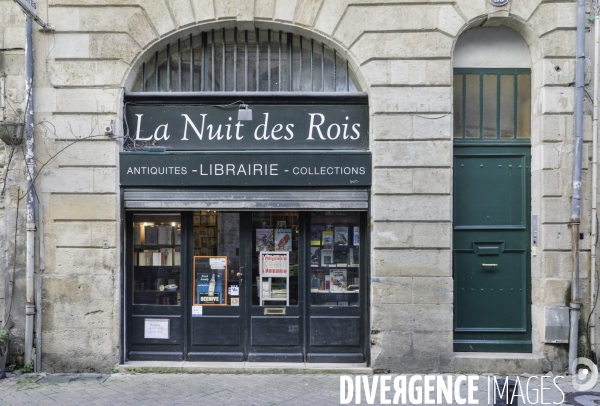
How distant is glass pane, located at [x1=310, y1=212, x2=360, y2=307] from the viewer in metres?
7.56

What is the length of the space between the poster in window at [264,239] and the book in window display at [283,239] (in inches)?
3.8

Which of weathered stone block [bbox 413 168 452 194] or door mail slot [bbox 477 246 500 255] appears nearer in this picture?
Answer: weathered stone block [bbox 413 168 452 194]

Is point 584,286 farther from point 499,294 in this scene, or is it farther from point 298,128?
point 298,128

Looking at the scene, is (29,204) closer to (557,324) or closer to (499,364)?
(499,364)

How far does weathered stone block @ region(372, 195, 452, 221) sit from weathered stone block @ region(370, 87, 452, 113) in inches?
52.4

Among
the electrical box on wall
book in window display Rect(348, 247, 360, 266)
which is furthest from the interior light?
the electrical box on wall

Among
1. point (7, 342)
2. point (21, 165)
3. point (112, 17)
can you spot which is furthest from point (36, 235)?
point (112, 17)

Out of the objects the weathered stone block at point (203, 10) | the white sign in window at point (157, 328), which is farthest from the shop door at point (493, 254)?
the white sign in window at point (157, 328)

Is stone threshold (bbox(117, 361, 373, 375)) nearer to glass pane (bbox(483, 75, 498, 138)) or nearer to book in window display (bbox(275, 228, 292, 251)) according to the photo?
book in window display (bbox(275, 228, 292, 251))

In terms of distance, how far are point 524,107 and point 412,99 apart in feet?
6.25

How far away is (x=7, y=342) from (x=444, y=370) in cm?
668

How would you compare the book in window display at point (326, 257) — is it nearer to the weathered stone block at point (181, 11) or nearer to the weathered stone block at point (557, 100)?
the weathered stone block at point (557, 100)

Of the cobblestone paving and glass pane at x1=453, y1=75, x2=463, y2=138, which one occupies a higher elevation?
glass pane at x1=453, y1=75, x2=463, y2=138

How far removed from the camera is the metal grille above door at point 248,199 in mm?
7301
